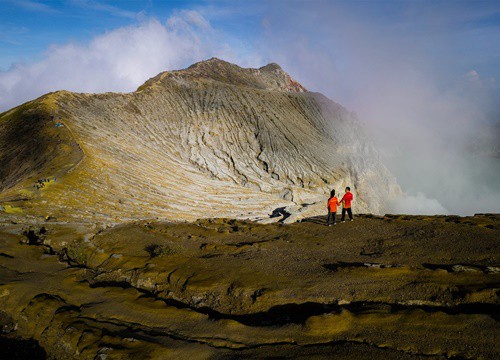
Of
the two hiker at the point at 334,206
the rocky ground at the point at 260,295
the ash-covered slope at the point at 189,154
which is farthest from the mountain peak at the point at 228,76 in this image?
the rocky ground at the point at 260,295

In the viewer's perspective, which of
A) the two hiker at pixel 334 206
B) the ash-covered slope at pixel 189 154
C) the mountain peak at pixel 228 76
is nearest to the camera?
the two hiker at pixel 334 206

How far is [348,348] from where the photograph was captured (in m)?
6.15

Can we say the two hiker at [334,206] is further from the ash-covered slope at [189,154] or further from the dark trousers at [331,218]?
the ash-covered slope at [189,154]

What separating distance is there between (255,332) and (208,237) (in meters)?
8.71

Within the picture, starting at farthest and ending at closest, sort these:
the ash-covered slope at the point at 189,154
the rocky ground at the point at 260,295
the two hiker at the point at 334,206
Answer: the ash-covered slope at the point at 189,154 → the two hiker at the point at 334,206 → the rocky ground at the point at 260,295

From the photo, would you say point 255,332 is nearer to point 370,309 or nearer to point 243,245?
point 370,309

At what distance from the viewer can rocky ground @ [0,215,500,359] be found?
6.45 m

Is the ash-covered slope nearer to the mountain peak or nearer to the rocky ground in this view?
the mountain peak

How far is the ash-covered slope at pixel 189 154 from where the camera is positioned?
28.2 metres

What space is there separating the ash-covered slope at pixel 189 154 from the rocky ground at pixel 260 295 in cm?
1031

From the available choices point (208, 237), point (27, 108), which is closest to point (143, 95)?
point (27, 108)

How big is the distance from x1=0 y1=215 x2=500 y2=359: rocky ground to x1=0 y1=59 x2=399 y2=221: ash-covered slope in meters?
10.3

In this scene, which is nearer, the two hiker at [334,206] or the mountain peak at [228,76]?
the two hiker at [334,206]

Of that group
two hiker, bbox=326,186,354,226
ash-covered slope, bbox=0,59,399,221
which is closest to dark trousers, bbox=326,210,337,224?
two hiker, bbox=326,186,354,226
